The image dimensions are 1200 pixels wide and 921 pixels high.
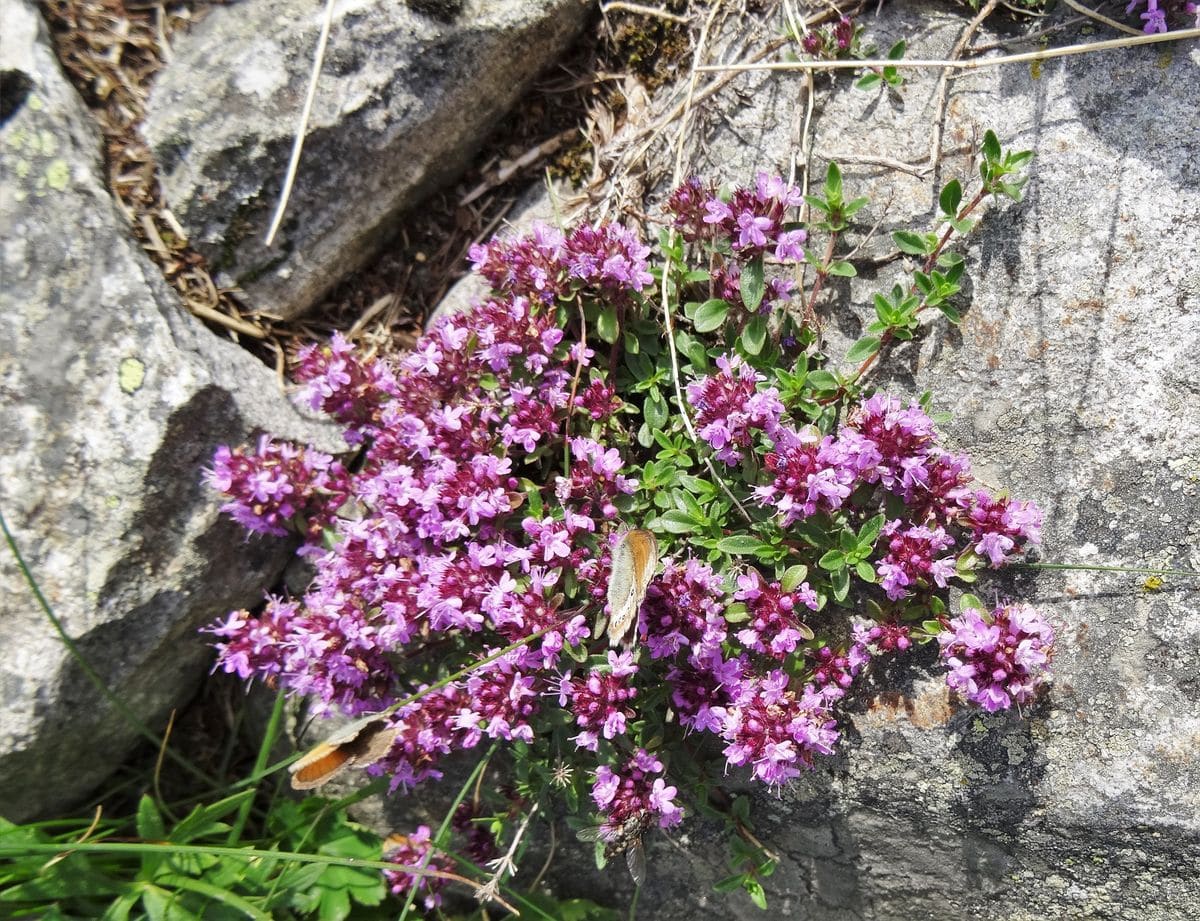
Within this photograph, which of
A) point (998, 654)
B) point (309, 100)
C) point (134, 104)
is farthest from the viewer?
point (134, 104)

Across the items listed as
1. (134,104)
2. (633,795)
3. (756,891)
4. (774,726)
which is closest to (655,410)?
(774,726)

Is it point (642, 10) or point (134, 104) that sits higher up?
point (642, 10)

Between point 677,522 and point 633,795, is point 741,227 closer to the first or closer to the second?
point 677,522

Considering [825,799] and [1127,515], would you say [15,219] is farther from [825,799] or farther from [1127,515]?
[1127,515]

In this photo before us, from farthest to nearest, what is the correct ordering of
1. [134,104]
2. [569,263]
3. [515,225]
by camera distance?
[134,104], [515,225], [569,263]

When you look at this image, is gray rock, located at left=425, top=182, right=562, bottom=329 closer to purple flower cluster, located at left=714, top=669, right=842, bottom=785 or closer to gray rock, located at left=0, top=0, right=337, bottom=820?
gray rock, located at left=0, top=0, right=337, bottom=820

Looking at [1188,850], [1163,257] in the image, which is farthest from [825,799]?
[1163,257]

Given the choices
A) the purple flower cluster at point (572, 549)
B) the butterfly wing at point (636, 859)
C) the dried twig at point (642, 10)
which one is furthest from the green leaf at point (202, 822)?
the dried twig at point (642, 10)
